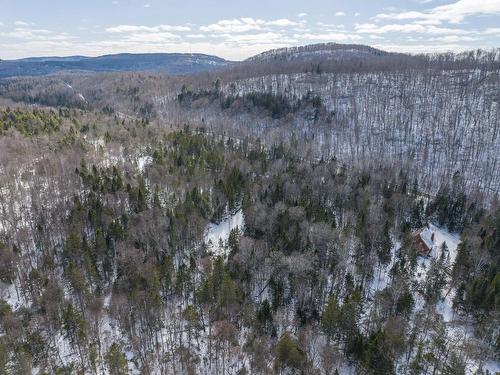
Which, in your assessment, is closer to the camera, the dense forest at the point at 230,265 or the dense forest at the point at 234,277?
the dense forest at the point at 234,277

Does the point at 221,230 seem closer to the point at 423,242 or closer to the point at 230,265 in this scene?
the point at 230,265

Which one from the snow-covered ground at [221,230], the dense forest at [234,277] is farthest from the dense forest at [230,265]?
the snow-covered ground at [221,230]

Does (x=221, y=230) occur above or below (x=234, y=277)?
below

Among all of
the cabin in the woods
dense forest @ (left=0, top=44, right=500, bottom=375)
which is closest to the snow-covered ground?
dense forest @ (left=0, top=44, right=500, bottom=375)

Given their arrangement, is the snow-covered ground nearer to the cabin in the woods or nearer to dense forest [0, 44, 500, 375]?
dense forest [0, 44, 500, 375]

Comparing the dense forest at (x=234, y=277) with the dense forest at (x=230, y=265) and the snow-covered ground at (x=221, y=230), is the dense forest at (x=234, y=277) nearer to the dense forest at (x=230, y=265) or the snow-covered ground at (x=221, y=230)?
the dense forest at (x=230, y=265)

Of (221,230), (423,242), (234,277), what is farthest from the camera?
(221,230)

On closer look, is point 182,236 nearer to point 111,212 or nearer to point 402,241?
point 111,212

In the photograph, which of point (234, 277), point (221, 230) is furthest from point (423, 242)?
point (221, 230)
